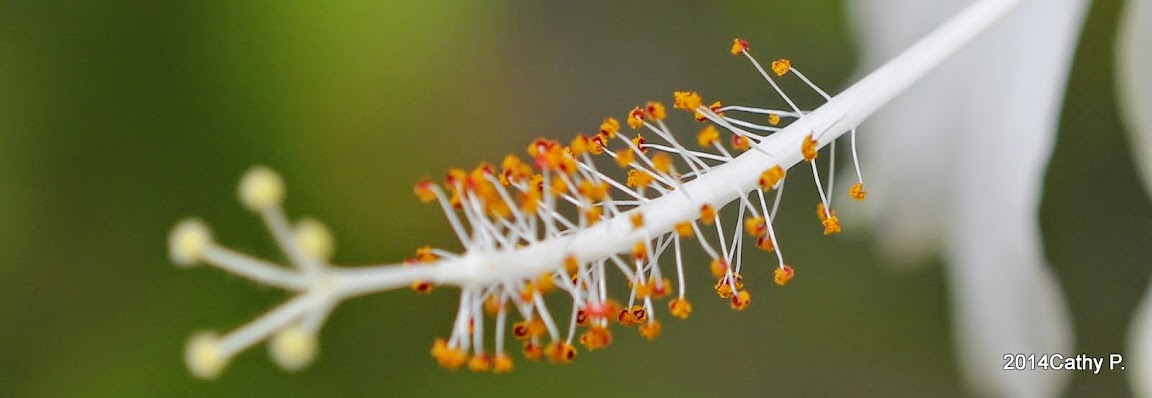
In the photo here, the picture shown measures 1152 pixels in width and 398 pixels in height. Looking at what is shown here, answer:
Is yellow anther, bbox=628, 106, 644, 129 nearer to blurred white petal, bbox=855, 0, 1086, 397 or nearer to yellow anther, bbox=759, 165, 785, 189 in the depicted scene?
yellow anther, bbox=759, 165, 785, 189

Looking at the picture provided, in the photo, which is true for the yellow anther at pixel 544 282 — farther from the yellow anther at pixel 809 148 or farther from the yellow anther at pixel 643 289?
the yellow anther at pixel 809 148

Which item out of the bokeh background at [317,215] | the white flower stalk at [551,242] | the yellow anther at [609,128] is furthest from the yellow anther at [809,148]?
the bokeh background at [317,215]

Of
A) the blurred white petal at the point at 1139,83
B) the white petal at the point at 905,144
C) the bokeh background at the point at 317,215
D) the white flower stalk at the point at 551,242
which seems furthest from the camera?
the bokeh background at the point at 317,215

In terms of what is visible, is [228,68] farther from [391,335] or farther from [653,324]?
[653,324]

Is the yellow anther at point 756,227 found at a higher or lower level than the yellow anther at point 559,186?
lower

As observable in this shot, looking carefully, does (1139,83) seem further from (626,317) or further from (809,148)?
(626,317)

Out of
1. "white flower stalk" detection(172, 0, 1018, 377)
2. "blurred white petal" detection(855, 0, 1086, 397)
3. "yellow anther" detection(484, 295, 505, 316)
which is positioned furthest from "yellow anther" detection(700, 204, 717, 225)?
"blurred white petal" detection(855, 0, 1086, 397)

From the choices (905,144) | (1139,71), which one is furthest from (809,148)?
(905,144)
